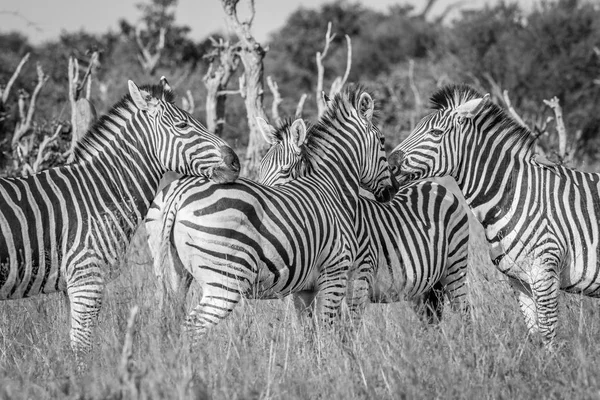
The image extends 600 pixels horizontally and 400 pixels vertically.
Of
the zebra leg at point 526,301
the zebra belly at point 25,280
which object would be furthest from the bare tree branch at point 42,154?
the zebra leg at point 526,301

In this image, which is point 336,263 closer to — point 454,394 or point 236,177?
point 236,177

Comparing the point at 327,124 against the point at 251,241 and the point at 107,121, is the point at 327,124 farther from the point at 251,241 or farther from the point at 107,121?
the point at 107,121

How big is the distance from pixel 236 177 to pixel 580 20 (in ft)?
78.0

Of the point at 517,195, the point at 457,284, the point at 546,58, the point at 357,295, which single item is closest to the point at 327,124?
the point at 357,295

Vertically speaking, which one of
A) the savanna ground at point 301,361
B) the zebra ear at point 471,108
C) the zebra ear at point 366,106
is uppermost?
the zebra ear at point 366,106

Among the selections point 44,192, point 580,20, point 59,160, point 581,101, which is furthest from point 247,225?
point 580,20

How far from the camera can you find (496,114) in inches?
258

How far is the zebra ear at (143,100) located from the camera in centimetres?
634

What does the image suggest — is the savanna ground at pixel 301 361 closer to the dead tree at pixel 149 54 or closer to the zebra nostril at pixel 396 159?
the zebra nostril at pixel 396 159

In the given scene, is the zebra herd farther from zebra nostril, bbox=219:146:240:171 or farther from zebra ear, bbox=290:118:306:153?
zebra ear, bbox=290:118:306:153

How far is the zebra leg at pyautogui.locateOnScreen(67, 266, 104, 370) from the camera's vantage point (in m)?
5.83

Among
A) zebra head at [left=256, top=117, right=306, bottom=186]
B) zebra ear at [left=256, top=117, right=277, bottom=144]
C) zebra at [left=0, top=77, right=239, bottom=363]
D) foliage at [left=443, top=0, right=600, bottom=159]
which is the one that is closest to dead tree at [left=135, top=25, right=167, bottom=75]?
foliage at [left=443, top=0, right=600, bottom=159]

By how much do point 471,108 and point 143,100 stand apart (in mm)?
2405

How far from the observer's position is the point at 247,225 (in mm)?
5531
